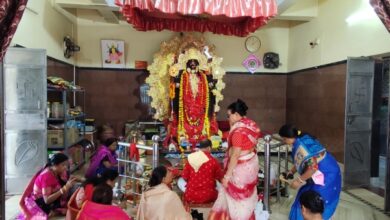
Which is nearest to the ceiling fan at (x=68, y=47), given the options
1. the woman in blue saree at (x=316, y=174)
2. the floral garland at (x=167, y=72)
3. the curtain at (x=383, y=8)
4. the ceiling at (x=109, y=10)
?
the ceiling at (x=109, y=10)

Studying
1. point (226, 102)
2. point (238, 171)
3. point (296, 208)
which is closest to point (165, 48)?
point (226, 102)

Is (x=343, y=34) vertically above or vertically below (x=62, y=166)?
above

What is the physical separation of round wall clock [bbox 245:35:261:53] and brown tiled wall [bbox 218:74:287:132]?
66cm

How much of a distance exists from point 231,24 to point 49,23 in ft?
10.8

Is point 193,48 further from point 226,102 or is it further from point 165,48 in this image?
point 226,102

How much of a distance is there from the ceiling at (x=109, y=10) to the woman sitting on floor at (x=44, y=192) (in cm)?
306

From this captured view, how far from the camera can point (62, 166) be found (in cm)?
349

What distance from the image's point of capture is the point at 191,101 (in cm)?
673

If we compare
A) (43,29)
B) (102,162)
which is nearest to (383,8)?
(102,162)

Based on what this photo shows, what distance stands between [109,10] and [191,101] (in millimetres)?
2460

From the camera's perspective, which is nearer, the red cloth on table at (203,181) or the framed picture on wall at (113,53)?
the red cloth on table at (203,181)

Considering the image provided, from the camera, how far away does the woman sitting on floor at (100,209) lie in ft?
7.00

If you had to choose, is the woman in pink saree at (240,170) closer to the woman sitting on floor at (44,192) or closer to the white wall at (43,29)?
the woman sitting on floor at (44,192)

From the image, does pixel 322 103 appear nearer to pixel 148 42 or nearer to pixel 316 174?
pixel 316 174
